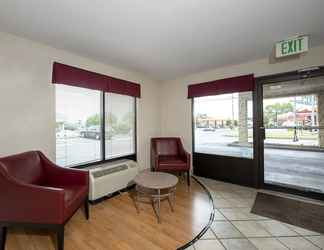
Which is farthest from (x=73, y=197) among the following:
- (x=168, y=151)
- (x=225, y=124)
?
(x=225, y=124)

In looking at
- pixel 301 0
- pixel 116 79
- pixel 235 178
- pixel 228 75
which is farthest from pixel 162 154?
pixel 301 0

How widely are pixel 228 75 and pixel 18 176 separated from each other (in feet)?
11.8

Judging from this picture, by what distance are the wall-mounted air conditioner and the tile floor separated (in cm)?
148

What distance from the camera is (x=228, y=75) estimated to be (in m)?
3.32

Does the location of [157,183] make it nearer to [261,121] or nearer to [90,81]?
[90,81]

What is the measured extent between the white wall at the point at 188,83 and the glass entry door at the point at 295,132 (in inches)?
10.7

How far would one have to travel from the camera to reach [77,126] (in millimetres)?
2814

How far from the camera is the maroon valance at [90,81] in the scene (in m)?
2.46

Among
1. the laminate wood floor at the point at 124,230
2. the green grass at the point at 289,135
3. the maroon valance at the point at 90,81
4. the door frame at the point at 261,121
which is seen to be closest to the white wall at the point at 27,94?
the maroon valance at the point at 90,81

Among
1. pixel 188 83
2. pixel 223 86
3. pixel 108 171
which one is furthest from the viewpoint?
pixel 188 83

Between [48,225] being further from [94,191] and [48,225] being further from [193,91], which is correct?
[193,91]

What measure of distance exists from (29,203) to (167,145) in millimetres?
2673

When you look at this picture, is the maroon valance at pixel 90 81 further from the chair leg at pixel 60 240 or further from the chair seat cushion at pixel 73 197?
the chair leg at pixel 60 240

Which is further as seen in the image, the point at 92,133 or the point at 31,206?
the point at 92,133
